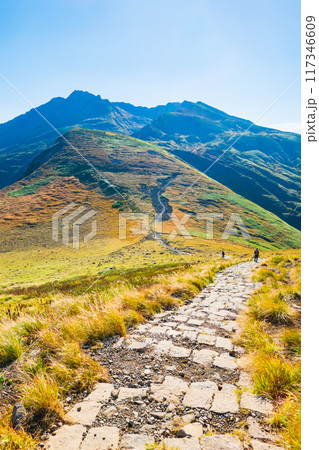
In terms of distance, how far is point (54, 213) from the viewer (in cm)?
8644

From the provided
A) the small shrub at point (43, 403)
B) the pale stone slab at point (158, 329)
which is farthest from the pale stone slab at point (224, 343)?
the small shrub at point (43, 403)

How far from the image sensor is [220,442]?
2.65 meters

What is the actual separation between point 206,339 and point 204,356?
0.74 metres

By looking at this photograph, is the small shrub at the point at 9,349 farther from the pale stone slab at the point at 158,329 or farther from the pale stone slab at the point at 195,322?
the pale stone slab at the point at 195,322

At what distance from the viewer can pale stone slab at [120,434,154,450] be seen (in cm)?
269

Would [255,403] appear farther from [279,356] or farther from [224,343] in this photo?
[224,343]

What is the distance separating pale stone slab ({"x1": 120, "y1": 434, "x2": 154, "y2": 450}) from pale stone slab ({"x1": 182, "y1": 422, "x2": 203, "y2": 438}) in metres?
0.43

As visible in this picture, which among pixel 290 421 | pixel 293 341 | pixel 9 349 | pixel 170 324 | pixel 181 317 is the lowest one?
pixel 181 317

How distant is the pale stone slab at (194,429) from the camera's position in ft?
9.11

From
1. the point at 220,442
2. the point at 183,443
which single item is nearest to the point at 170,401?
the point at 183,443

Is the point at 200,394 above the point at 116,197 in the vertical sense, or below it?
below

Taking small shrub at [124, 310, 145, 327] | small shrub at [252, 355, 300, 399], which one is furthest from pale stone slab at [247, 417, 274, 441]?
small shrub at [124, 310, 145, 327]

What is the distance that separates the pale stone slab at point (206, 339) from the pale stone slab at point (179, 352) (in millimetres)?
500

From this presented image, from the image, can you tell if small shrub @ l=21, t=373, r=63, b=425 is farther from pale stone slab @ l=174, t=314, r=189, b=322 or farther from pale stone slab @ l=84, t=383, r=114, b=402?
pale stone slab @ l=174, t=314, r=189, b=322
